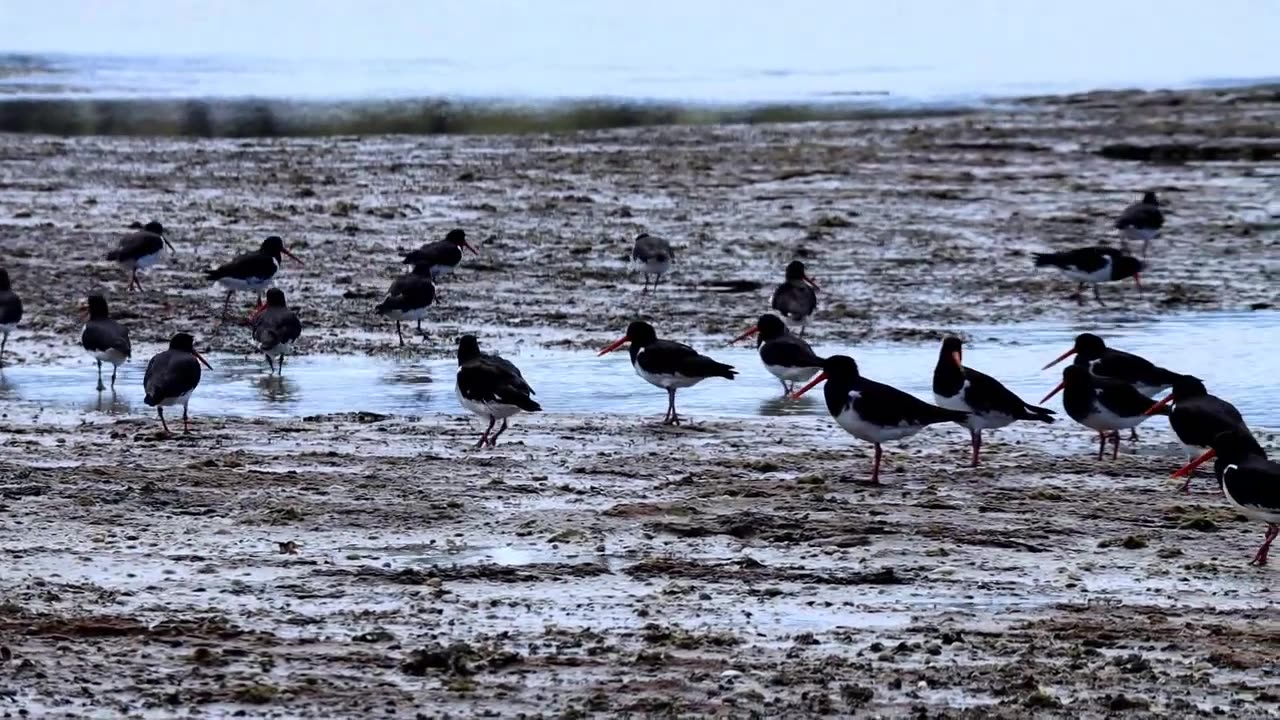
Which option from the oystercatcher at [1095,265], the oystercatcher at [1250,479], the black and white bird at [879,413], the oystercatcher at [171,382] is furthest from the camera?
the oystercatcher at [1095,265]

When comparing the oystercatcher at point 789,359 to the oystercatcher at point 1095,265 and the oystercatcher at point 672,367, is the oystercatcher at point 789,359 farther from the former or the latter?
the oystercatcher at point 1095,265

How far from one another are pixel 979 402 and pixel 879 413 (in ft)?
2.67

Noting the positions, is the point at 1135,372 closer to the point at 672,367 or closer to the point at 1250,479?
the point at 672,367

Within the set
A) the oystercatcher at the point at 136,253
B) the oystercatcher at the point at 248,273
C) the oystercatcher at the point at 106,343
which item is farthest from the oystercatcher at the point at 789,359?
the oystercatcher at the point at 136,253

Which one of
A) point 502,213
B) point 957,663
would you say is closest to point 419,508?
point 957,663

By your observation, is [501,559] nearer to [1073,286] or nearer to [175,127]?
[1073,286]

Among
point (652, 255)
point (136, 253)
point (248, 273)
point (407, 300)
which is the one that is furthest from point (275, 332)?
point (652, 255)

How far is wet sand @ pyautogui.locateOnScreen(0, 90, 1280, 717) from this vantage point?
6.77 meters

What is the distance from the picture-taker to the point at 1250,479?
8.98 metres

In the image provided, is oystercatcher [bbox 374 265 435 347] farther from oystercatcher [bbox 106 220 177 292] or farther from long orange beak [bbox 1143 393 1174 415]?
long orange beak [bbox 1143 393 1174 415]

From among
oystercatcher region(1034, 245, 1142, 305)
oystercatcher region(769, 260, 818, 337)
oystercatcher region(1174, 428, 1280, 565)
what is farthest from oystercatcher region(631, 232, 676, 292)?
oystercatcher region(1174, 428, 1280, 565)

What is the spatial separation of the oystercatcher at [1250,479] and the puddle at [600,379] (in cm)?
308

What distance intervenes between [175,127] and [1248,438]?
27.9 m

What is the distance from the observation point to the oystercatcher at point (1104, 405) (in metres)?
11.2
